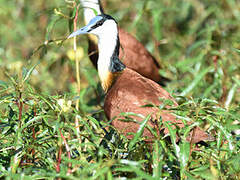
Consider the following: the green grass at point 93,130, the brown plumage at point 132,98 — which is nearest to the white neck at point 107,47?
the brown plumage at point 132,98

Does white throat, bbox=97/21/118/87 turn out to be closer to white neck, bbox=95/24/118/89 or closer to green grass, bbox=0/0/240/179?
white neck, bbox=95/24/118/89

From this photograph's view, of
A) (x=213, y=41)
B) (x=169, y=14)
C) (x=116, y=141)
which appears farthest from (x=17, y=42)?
(x=116, y=141)

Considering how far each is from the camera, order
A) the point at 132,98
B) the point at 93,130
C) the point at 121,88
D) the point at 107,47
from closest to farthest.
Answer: the point at 132,98 → the point at 121,88 → the point at 93,130 → the point at 107,47

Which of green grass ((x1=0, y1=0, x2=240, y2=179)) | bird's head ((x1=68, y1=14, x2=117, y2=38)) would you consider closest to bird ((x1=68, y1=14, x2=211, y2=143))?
bird's head ((x1=68, y1=14, x2=117, y2=38))

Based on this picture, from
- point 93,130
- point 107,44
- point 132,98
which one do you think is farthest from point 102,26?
point 93,130

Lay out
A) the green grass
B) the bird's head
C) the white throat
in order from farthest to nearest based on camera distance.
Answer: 1. the white throat
2. the bird's head
3. the green grass

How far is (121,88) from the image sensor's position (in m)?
3.61

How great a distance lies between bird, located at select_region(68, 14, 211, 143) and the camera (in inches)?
134

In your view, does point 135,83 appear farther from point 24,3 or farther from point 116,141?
point 24,3

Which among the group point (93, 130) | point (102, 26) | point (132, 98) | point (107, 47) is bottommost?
point (93, 130)

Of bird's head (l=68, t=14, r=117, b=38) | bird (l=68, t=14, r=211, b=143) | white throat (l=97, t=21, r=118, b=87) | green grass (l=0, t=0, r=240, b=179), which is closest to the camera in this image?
green grass (l=0, t=0, r=240, b=179)

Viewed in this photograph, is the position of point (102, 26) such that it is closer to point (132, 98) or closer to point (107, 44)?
point (107, 44)

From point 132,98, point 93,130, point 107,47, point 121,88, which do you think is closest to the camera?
point 132,98

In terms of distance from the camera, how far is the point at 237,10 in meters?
6.87
